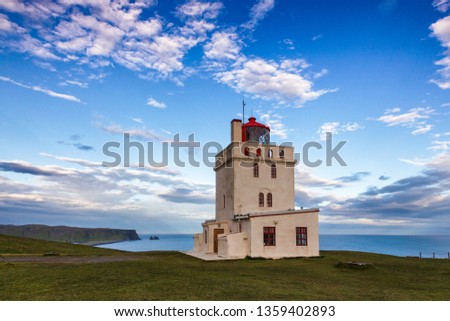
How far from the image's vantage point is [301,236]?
88.6 feet

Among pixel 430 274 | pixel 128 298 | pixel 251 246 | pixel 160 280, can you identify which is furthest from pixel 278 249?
pixel 128 298

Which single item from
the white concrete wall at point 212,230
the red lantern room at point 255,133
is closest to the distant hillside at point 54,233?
the white concrete wall at point 212,230

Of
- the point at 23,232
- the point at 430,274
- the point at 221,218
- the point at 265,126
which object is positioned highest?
the point at 265,126

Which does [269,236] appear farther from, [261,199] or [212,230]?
[212,230]

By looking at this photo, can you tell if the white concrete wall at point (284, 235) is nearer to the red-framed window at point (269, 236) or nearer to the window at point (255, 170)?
the red-framed window at point (269, 236)

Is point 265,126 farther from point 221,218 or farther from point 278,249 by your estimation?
point 278,249

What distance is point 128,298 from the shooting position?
1045cm

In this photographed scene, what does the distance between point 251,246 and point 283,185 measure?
313 inches

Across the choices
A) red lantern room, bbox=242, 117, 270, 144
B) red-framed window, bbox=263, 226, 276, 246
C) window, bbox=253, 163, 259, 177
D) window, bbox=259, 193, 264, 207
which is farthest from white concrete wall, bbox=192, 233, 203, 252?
red lantern room, bbox=242, 117, 270, 144

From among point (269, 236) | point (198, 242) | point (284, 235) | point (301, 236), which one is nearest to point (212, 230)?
point (198, 242)

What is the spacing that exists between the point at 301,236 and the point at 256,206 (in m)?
5.02

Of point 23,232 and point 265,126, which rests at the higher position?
point 265,126

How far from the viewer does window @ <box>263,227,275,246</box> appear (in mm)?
26047
